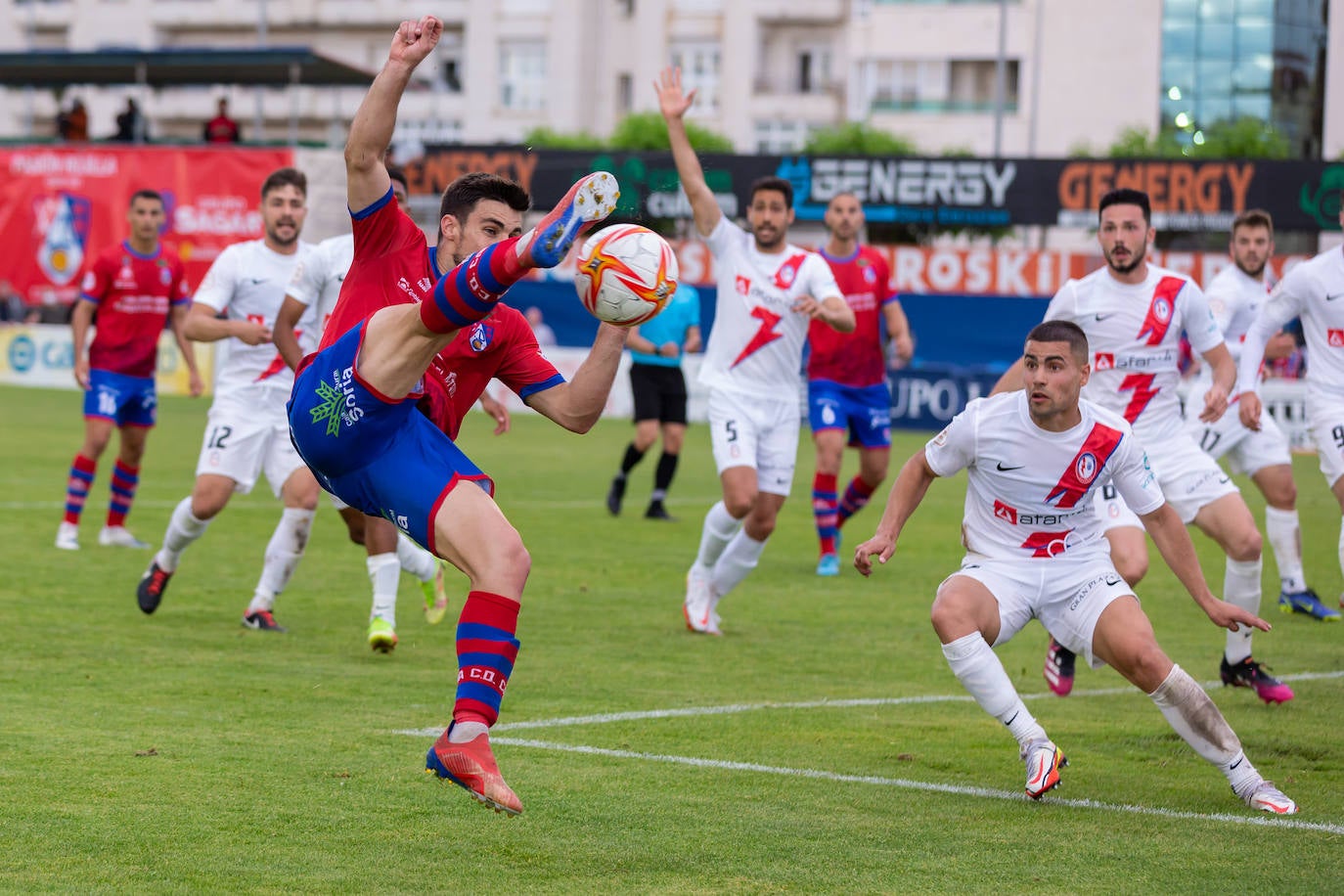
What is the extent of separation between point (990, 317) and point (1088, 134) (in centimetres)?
3495

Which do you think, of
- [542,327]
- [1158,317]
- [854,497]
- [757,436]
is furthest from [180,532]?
[542,327]

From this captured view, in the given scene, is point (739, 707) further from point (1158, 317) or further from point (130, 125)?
point (130, 125)

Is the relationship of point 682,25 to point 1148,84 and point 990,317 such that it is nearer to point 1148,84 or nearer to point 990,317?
point 1148,84

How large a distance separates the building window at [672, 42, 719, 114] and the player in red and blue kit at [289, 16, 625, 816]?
6440cm

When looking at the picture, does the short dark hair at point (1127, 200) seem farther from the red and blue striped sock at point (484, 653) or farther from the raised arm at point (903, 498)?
the red and blue striped sock at point (484, 653)

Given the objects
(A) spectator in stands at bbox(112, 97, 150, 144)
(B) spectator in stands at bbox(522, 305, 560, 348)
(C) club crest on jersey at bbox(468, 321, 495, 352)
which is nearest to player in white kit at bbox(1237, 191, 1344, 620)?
(C) club crest on jersey at bbox(468, 321, 495, 352)

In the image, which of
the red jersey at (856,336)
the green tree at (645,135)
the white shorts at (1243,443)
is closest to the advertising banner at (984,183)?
the red jersey at (856,336)

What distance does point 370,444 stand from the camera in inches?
212

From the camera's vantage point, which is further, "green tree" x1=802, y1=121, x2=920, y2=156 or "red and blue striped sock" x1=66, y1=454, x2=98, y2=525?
A: "green tree" x1=802, y1=121, x2=920, y2=156

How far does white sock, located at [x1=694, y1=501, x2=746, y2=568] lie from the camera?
10.1 m

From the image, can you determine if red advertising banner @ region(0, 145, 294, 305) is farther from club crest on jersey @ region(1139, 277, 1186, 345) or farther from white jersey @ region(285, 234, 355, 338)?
club crest on jersey @ region(1139, 277, 1186, 345)

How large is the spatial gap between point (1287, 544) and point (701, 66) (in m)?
60.5

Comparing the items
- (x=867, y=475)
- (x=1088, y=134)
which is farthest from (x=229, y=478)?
(x=1088, y=134)

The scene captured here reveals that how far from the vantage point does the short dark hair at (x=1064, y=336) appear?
254 inches
